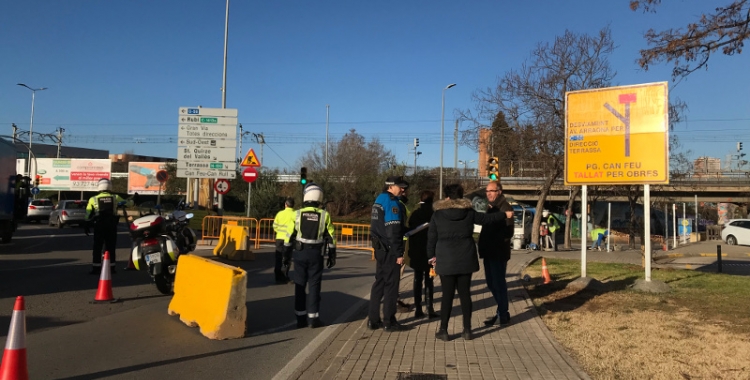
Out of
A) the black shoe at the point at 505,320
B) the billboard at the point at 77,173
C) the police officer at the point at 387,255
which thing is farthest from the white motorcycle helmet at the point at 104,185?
the billboard at the point at 77,173

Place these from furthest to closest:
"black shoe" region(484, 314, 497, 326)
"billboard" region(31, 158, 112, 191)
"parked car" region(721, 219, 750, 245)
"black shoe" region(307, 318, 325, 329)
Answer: "billboard" region(31, 158, 112, 191) < "parked car" region(721, 219, 750, 245) < "black shoe" region(484, 314, 497, 326) < "black shoe" region(307, 318, 325, 329)

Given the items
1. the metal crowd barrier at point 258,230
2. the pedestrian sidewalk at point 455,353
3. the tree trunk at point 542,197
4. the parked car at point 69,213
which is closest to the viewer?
the pedestrian sidewalk at point 455,353

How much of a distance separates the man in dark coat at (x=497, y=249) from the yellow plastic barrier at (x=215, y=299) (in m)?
3.11

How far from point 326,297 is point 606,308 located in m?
4.56

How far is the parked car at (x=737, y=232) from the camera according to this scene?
3444 centimetres

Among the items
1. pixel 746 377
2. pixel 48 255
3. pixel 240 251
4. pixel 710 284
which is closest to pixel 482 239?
pixel 746 377

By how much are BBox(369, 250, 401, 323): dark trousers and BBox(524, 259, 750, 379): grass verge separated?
6.53 ft

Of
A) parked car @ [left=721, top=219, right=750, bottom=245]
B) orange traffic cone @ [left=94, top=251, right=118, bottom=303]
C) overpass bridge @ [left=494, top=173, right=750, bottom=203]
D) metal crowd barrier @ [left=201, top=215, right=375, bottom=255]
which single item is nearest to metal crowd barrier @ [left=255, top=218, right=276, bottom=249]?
metal crowd barrier @ [left=201, top=215, right=375, bottom=255]

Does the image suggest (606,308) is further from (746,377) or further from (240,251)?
(240,251)

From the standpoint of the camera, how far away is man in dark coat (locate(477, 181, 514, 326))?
298 inches

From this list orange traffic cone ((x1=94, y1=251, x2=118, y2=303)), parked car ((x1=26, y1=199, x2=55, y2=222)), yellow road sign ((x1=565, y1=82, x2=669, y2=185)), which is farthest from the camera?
parked car ((x1=26, y1=199, x2=55, y2=222))

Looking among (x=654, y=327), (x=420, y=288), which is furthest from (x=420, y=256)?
(x=654, y=327)

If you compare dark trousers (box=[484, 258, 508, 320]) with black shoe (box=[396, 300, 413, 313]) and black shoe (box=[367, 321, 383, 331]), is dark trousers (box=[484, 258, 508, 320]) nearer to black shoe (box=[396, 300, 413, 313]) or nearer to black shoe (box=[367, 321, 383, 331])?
black shoe (box=[396, 300, 413, 313])

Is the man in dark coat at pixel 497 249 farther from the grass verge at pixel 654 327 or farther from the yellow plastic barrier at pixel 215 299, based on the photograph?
the yellow plastic barrier at pixel 215 299
